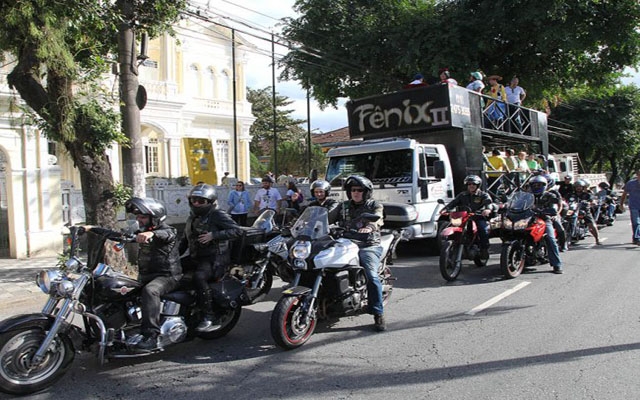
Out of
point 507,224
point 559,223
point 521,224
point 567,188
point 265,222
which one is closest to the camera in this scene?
point 265,222

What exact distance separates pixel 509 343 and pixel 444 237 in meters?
3.04

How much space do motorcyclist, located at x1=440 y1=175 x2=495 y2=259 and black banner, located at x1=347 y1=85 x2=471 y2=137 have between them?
7.84ft

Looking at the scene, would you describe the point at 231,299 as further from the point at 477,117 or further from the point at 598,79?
the point at 598,79

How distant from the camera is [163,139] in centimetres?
2438

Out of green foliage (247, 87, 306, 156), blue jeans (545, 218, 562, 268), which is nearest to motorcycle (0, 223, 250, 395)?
blue jeans (545, 218, 562, 268)

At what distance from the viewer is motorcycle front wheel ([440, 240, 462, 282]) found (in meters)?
7.86

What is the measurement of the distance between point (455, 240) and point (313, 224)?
347 centimetres

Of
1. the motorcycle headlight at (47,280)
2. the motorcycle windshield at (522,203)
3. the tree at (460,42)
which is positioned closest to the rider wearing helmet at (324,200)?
the motorcycle headlight at (47,280)

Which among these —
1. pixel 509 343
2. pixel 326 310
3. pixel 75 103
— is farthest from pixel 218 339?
pixel 75 103

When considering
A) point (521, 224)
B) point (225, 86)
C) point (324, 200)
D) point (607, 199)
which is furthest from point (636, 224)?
point (225, 86)

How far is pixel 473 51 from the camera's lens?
16625 millimetres

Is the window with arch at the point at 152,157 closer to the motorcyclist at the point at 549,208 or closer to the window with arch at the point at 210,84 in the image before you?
the window with arch at the point at 210,84

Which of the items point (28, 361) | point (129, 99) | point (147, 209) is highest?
point (129, 99)

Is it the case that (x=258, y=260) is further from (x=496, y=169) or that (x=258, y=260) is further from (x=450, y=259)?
(x=496, y=169)
